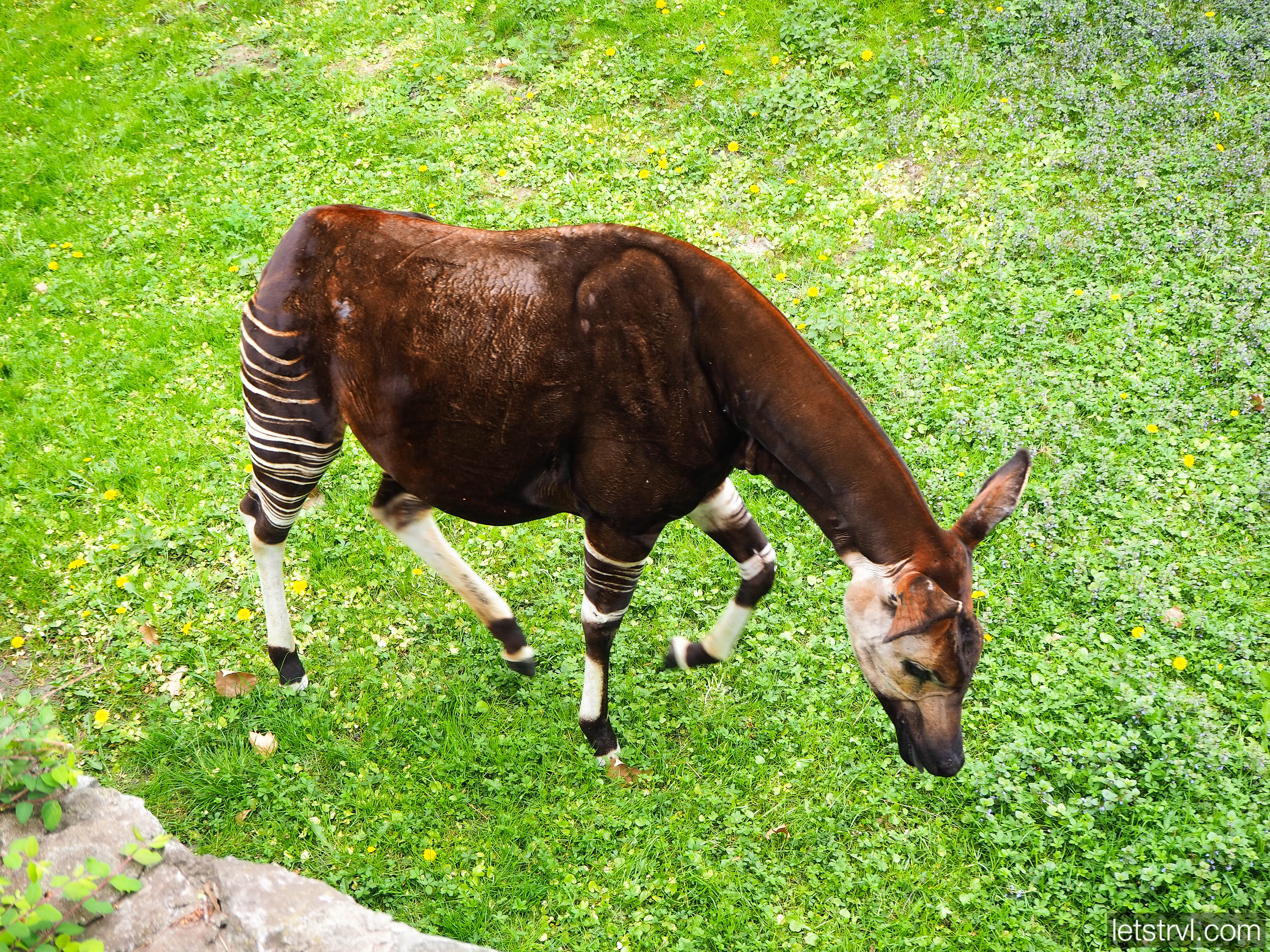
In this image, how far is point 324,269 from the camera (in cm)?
383

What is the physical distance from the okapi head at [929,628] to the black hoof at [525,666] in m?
1.77

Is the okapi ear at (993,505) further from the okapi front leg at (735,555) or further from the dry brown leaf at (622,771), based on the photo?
the dry brown leaf at (622,771)

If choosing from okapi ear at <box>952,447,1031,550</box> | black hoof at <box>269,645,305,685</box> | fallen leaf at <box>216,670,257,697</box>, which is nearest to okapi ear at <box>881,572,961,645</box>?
okapi ear at <box>952,447,1031,550</box>

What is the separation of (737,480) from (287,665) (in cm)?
248

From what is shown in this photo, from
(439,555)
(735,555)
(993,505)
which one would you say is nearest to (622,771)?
(735,555)

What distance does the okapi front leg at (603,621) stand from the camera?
3867 millimetres

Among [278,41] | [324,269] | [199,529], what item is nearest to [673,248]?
[324,269]

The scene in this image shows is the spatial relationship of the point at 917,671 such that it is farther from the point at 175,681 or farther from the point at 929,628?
the point at 175,681

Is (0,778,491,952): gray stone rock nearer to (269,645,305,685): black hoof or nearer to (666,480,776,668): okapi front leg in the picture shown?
(269,645,305,685): black hoof

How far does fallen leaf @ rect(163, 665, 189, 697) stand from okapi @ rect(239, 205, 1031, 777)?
3.70ft

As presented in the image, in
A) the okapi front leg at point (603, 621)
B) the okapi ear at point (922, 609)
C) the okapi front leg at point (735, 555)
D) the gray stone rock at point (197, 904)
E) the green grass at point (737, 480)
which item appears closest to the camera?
the gray stone rock at point (197, 904)

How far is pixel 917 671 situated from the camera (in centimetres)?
Answer: 322

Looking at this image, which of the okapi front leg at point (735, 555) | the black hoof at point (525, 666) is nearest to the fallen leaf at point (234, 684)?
the black hoof at point (525, 666)

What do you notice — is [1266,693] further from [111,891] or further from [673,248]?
[111,891]
